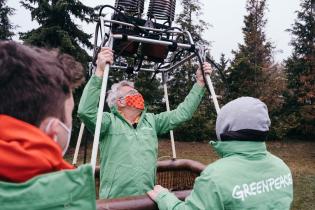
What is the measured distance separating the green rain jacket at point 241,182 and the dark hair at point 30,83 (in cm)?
98

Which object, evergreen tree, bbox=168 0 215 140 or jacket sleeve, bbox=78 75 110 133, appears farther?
evergreen tree, bbox=168 0 215 140

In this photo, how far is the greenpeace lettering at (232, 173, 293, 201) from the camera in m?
1.97

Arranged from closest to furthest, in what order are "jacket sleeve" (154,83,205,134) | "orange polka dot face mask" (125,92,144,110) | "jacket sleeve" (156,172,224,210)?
"jacket sleeve" (156,172,224,210)
"orange polka dot face mask" (125,92,144,110)
"jacket sleeve" (154,83,205,134)

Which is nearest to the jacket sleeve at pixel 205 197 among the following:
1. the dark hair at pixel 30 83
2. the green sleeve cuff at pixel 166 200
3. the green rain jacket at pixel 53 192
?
the green sleeve cuff at pixel 166 200

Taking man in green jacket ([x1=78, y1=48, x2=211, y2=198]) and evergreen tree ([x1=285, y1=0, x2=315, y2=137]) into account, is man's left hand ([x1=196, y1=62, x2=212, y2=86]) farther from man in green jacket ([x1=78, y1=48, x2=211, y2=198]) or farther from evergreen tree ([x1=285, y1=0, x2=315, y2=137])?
evergreen tree ([x1=285, y1=0, x2=315, y2=137])

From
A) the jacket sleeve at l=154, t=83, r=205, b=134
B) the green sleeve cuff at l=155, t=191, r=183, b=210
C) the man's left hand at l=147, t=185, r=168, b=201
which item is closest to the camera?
the green sleeve cuff at l=155, t=191, r=183, b=210

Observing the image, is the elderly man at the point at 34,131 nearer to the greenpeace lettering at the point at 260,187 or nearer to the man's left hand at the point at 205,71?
the greenpeace lettering at the point at 260,187

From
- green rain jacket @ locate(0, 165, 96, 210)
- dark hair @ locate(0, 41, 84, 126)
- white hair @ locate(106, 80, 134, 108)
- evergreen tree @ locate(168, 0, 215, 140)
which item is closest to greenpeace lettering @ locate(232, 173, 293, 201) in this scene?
green rain jacket @ locate(0, 165, 96, 210)

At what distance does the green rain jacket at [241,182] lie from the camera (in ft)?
6.36

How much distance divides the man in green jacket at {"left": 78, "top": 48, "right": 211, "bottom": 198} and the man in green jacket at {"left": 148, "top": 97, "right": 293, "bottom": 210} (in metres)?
1.23

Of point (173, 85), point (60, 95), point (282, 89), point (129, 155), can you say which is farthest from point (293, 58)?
point (60, 95)

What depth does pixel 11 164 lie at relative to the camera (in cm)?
107

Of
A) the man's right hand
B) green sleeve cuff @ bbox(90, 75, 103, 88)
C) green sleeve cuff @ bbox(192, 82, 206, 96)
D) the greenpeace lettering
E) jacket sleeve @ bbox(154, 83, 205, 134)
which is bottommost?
jacket sleeve @ bbox(154, 83, 205, 134)

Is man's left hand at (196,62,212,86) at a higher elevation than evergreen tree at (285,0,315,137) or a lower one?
higher
